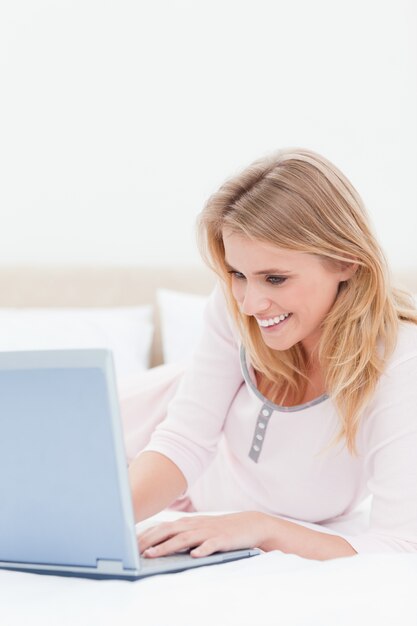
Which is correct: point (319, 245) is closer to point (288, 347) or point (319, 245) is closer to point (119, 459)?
point (288, 347)

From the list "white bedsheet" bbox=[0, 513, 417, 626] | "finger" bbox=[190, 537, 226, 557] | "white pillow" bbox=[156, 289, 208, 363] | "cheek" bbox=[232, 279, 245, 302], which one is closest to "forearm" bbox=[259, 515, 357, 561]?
"finger" bbox=[190, 537, 226, 557]

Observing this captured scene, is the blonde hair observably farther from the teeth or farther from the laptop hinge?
the laptop hinge

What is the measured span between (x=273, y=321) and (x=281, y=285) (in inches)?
2.8

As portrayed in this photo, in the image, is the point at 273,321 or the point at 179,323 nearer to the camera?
the point at 273,321

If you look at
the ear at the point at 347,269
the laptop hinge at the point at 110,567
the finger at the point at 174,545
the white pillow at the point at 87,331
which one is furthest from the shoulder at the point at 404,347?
the white pillow at the point at 87,331

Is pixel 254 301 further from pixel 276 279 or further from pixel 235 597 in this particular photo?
pixel 235 597

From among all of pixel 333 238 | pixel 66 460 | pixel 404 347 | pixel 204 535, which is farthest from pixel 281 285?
pixel 66 460

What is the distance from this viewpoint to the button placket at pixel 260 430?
5.57ft

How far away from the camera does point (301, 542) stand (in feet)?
4.42

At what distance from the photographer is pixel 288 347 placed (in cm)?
157

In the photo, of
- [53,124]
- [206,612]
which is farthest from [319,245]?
[53,124]

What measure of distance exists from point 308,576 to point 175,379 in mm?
1167

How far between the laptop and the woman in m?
0.15

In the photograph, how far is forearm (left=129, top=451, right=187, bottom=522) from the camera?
1.54 meters
